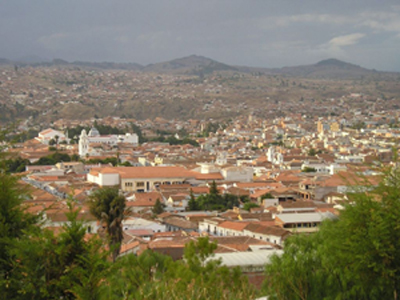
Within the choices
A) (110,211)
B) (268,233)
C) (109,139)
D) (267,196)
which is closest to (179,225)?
(268,233)

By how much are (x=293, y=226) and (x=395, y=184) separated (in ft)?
50.4

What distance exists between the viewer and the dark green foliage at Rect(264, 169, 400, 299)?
960 centimetres

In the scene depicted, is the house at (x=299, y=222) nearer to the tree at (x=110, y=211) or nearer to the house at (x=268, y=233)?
the house at (x=268, y=233)

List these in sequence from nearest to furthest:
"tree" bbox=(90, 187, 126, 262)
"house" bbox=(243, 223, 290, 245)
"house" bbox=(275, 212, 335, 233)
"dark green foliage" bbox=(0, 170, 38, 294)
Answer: "dark green foliage" bbox=(0, 170, 38, 294)
"tree" bbox=(90, 187, 126, 262)
"house" bbox=(243, 223, 290, 245)
"house" bbox=(275, 212, 335, 233)

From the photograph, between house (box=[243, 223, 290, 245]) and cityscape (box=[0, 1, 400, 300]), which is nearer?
cityscape (box=[0, 1, 400, 300])

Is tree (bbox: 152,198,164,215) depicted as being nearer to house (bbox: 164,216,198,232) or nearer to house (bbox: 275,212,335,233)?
house (bbox: 164,216,198,232)

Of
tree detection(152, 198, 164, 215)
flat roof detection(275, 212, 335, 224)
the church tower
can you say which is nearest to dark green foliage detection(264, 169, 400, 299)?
flat roof detection(275, 212, 335, 224)

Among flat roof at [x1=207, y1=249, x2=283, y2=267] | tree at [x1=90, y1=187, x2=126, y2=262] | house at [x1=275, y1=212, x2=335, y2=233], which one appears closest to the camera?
flat roof at [x1=207, y1=249, x2=283, y2=267]

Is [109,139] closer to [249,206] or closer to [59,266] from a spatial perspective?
[249,206]

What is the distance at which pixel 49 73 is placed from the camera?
180250mm

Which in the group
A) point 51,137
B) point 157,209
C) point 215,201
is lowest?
point 51,137

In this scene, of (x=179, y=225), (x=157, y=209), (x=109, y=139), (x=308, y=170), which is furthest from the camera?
(x=109, y=139)

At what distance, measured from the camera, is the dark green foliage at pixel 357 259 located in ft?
31.5

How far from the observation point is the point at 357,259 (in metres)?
9.77
